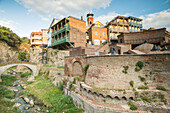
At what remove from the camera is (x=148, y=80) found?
28.2 feet

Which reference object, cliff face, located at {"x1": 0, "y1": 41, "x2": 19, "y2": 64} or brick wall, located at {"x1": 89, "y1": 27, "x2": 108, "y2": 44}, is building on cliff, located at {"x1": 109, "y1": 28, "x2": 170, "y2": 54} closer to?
brick wall, located at {"x1": 89, "y1": 27, "x2": 108, "y2": 44}

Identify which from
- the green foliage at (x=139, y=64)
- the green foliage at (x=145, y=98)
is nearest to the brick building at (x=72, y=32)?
the green foliage at (x=139, y=64)

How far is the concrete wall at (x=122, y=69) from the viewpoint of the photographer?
8141 millimetres

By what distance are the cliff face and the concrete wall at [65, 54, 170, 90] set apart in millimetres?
39366

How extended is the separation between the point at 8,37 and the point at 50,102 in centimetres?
3936

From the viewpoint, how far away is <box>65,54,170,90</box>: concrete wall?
8.14 meters

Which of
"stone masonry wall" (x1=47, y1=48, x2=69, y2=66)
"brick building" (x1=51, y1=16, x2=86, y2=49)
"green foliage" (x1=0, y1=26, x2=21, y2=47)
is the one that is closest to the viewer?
"brick building" (x1=51, y1=16, x2=86, y2=49)

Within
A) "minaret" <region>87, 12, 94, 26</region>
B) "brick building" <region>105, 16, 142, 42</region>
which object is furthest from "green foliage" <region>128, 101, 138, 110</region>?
"minaret" <region>87, 12, 94, 26</region>

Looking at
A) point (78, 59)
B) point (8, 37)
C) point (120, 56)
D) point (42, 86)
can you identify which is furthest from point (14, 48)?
point (120, 56)

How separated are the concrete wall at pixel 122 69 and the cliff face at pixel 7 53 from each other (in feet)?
129

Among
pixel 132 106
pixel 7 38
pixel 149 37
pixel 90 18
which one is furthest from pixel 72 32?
pixel 7 38

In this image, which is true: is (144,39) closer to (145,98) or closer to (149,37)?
(149,37)

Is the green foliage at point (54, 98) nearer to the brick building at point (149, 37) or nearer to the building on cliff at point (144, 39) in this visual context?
the building on cliff at point (144, 39)

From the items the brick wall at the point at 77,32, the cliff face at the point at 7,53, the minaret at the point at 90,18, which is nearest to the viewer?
the brick wall at the point at 77,32
